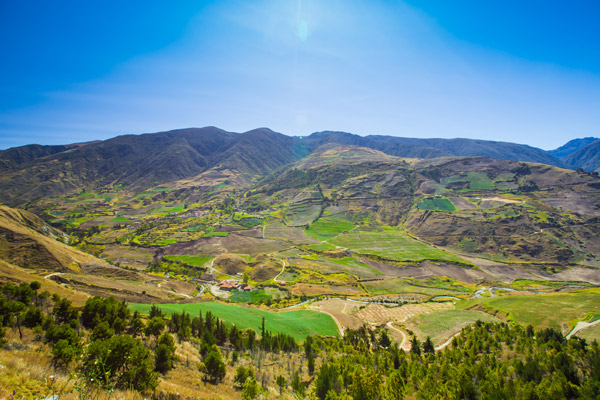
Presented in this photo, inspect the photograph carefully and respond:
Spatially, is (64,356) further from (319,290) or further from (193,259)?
(193,259)

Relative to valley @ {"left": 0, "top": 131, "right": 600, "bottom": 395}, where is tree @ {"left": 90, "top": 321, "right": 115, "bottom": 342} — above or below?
above

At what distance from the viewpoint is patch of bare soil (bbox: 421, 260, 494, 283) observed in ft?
333

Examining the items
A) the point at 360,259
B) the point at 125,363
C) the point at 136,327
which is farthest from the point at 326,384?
the point at 360,259

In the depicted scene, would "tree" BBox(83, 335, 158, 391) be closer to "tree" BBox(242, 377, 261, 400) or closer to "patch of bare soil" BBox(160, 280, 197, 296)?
"tree" BBox(242, 377, 261, 400)

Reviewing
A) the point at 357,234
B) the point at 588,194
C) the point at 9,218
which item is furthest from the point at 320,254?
the point at 588,194

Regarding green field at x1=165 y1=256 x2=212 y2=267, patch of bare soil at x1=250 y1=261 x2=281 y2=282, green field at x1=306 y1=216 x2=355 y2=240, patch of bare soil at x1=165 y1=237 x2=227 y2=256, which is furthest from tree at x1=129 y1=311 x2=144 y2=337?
green field at x1=306 y1=216 x2=355 y2=240

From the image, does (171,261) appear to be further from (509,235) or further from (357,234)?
(509,235)

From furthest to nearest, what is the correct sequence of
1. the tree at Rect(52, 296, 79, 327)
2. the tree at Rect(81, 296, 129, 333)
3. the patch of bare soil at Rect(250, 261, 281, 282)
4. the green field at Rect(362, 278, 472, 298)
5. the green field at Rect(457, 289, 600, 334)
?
1. the patch of bare soil at Rect(250, 261, 281, 282)
2. the green field at Rect(362, 278, 472, 298)
3. the green field at Rect(457, 289, 600, 334)
4. the tree at Rect(81, 296, 129, 333)
5. the tree at Rect(52, 296, 79, 327)

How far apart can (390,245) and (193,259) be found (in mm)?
98049

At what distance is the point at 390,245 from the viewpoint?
13288 centimetres

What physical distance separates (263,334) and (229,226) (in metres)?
128

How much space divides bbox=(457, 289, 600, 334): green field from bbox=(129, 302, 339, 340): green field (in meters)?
41.4

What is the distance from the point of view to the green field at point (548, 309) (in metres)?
49.7

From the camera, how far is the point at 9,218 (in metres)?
85.9
